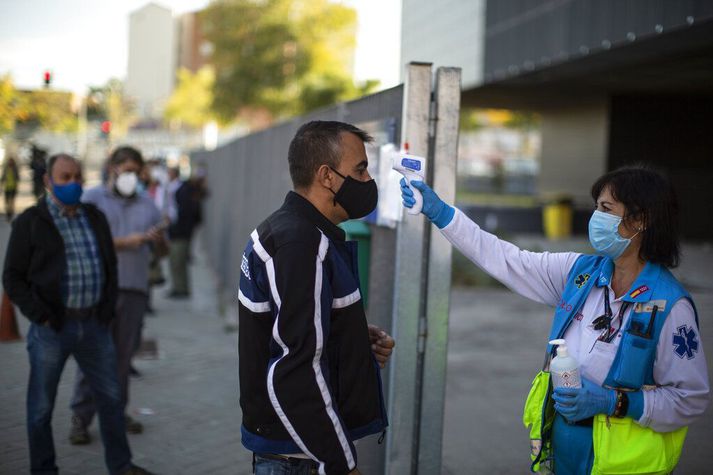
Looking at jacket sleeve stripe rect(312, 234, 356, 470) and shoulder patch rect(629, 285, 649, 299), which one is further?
shoulder patch rect(629, 285, 649, 299)

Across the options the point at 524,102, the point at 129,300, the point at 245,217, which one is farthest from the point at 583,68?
the point at 129,300

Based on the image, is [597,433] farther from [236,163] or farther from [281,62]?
[281,62]

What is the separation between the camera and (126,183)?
638cm

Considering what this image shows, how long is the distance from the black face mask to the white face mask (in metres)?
3.74

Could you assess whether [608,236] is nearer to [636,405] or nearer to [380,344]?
[636,405]

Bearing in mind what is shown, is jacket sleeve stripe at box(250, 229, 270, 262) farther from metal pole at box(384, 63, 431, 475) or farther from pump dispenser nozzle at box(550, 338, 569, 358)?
metal pole at box(384, 63, 431, 475)

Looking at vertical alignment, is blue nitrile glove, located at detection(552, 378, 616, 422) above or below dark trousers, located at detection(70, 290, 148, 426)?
above

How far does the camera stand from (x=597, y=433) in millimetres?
3072

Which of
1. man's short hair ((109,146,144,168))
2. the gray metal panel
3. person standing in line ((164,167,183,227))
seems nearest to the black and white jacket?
man's short hair ((109,146,144,168))

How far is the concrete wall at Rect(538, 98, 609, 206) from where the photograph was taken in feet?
85.2

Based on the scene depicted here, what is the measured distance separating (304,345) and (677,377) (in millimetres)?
1419

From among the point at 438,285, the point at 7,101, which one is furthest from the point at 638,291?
the point at 7,101

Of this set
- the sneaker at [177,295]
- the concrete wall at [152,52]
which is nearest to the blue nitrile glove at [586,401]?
the sneaker at [177,295]

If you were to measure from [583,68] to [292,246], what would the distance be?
18203 mm
